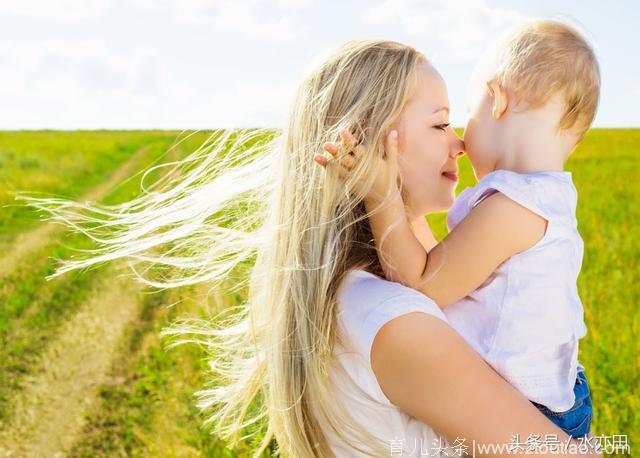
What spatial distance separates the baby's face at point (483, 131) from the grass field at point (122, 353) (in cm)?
109

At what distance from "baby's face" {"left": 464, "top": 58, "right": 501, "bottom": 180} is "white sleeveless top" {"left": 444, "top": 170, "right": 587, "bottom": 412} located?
7.1 inches

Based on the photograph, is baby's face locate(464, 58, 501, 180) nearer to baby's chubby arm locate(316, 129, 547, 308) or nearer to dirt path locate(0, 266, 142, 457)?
baby's chubby arm locate(316, 129, 547, 308)

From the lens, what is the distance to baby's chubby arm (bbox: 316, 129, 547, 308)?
6.84 ft

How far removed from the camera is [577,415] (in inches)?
92.5

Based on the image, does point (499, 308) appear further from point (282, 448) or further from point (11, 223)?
point (11, 223)

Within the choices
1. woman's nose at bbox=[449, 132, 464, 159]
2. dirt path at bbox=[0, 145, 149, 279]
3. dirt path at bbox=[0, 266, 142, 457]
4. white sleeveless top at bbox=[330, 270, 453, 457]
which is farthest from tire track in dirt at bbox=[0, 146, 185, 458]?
woman's nose at bbox=[449, 132, 464, 159]

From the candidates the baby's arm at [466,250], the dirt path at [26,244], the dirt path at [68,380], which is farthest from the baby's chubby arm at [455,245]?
the dirt path at [26,244]

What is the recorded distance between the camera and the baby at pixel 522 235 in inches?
83.8

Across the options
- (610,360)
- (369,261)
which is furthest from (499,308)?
(610,360)

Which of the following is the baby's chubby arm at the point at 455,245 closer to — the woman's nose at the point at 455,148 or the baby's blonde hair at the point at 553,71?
the woman's nose at the point at 455,148

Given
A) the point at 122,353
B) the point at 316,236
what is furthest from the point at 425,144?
the point at 122,353

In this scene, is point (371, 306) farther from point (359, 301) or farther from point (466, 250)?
point (466, 250)

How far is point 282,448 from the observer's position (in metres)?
2.46

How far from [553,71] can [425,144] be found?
1.63 ft
